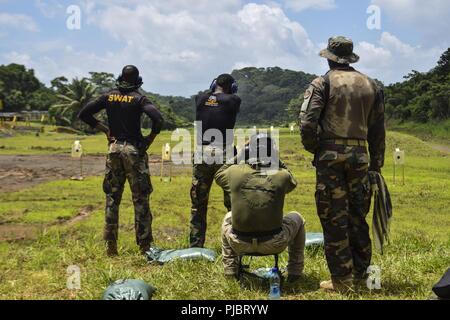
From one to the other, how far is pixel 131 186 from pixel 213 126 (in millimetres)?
1097

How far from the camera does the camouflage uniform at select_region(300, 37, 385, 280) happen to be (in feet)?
13.5

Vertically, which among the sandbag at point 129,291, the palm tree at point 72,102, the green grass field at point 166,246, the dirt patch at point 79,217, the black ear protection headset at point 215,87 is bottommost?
the dirt patch at point 79,217

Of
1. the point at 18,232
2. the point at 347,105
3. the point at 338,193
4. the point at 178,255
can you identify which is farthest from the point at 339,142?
the point at 18,232

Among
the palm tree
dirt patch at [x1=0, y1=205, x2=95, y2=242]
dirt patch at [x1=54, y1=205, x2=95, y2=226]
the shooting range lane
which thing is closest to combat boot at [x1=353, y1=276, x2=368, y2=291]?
dirt patch at [x1=0, y1=205, x2=95, y2=242]

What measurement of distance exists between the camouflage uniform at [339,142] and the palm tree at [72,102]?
182 feet

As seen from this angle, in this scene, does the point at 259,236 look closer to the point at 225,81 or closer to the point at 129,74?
the point at 225,81

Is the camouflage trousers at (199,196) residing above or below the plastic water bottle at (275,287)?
above

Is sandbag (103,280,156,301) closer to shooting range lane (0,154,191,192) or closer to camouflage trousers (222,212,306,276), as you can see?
camouflage trousers (222,212,306,276)

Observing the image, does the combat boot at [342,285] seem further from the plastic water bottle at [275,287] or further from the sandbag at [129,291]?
the sandbag at [129,291]

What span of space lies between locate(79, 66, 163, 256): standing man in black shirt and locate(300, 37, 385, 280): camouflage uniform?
2.04m

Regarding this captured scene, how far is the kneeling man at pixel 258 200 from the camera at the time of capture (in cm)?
414

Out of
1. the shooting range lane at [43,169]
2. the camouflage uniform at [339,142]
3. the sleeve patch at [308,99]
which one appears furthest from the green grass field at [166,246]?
the shooting range lane at [43,169]

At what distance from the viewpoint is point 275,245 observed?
415cm
